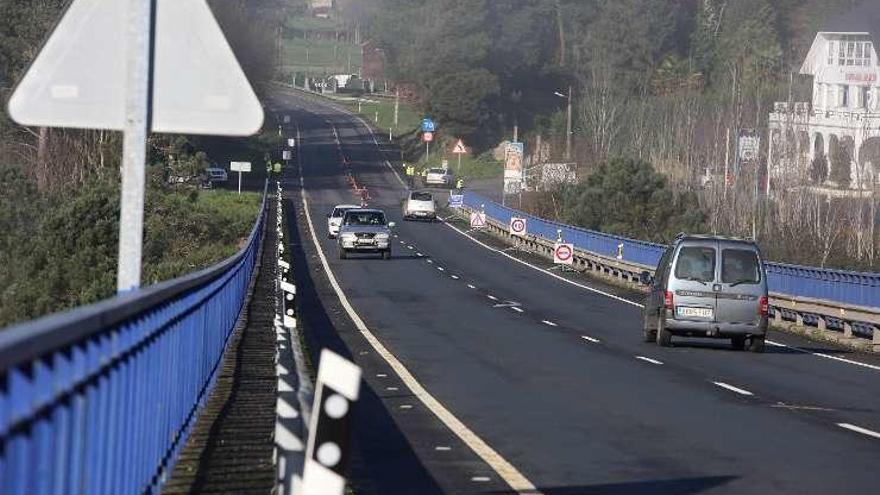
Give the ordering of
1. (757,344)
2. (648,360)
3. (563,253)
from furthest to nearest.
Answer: (563,253), (757,344), (648,360)

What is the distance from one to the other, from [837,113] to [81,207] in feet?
212

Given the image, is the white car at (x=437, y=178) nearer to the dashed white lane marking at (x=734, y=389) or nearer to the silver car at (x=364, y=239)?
the silver car at (x=364, y=239)

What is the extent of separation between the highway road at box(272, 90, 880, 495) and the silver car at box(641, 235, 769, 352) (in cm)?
45

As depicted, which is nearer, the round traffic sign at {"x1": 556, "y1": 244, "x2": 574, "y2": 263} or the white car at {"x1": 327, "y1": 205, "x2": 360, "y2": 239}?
the round traffic sign at {"x1": 556, "y1": 244, "x2": 574, "y2": 263}

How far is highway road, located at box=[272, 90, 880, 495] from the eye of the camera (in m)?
13.7

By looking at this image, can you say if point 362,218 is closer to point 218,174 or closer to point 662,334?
point 662,334

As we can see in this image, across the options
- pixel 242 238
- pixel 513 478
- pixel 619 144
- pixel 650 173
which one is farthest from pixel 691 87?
pixel 513 478

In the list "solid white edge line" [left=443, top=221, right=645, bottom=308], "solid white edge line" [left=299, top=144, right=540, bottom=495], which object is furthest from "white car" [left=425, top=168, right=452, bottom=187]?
"solid white edge line" [left=299, top=144, right=540, bottom=495]

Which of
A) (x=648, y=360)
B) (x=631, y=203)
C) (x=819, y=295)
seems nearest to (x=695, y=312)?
(x=648, y=360)

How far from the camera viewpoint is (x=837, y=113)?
340 feet

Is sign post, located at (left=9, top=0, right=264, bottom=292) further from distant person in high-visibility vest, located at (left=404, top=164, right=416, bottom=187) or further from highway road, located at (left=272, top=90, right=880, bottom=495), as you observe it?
distant person in high-visibility vest, located at (left=404, top=164, right=416, bottom=187)

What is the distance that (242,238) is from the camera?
216 feet

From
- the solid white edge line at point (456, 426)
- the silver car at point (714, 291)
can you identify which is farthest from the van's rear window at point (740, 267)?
the solid white edge line at point (456, 426)

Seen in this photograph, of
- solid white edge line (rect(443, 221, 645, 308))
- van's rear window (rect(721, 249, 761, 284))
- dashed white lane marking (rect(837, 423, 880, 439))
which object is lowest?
solid white edge line (rect(443, 221, 645, 308))
